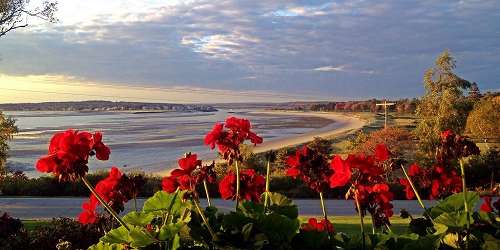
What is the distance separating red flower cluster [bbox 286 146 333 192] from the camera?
2990mm

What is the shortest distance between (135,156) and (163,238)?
117ft

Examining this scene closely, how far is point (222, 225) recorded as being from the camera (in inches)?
96.9

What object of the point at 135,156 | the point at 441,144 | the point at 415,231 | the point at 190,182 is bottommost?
the point at 135,156

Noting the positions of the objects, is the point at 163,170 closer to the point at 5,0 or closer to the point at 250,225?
the point at 5,0

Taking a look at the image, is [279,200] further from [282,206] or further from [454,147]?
[454,147]

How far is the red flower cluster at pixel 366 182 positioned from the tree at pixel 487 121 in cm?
2716

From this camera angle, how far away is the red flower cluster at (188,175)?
2971 mm

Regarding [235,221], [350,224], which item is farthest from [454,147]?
[350,224]

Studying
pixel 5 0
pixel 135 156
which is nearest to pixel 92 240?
pixel 5 0

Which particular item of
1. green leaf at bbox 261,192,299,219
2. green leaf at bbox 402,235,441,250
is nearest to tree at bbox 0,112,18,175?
green leaf at bbox 261,192,299,219

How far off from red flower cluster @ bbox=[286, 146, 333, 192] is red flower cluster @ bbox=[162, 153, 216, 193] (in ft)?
1.56

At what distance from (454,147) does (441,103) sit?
26628mm

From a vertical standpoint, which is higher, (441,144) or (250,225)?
(441,144)

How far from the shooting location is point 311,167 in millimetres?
3002
